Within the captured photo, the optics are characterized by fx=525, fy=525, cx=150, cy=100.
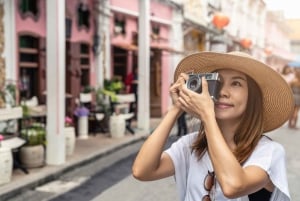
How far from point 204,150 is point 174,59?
1618cm

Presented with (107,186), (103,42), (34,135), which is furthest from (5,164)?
→ (103,42)

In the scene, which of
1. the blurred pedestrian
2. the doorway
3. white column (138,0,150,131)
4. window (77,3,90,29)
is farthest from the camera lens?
the doorway

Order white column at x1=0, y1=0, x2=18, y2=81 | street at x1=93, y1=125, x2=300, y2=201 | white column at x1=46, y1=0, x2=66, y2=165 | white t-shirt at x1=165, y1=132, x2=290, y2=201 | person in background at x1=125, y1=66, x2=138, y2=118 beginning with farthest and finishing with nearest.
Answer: person in background at x1=125, y1=66, x2=138, y2=118 < white column at x1=0, y1=0, x2=18, y2=81 < white column at x1=46, y1=0, x2=66, y2=165 < street at x1=93, y1=125, x2=300, y2=201 < white t-shirt at x1=165, y1=132, x2=290, y2=201

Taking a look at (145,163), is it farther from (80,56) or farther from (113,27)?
(113,27)

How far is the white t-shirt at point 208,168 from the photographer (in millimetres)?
1993

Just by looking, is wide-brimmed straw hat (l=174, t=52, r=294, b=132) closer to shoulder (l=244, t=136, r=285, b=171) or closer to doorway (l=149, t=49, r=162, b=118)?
shoulder (l=244, t=136, r=285, b=171)

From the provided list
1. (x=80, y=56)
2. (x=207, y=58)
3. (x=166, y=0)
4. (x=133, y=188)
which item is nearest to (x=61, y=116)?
(x=133, y=188)

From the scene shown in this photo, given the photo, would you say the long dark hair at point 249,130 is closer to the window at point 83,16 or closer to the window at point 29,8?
the window at point 29,8

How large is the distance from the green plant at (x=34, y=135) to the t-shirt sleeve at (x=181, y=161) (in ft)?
19.1

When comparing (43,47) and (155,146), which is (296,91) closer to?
(43,47)

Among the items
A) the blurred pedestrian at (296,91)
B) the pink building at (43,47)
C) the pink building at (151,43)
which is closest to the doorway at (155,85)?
the pink building at (151,43)

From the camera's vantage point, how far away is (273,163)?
6.56 ft

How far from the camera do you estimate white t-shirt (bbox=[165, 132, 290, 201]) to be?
1993 millimetres

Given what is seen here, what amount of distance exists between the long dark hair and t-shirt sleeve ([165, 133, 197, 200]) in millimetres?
48
